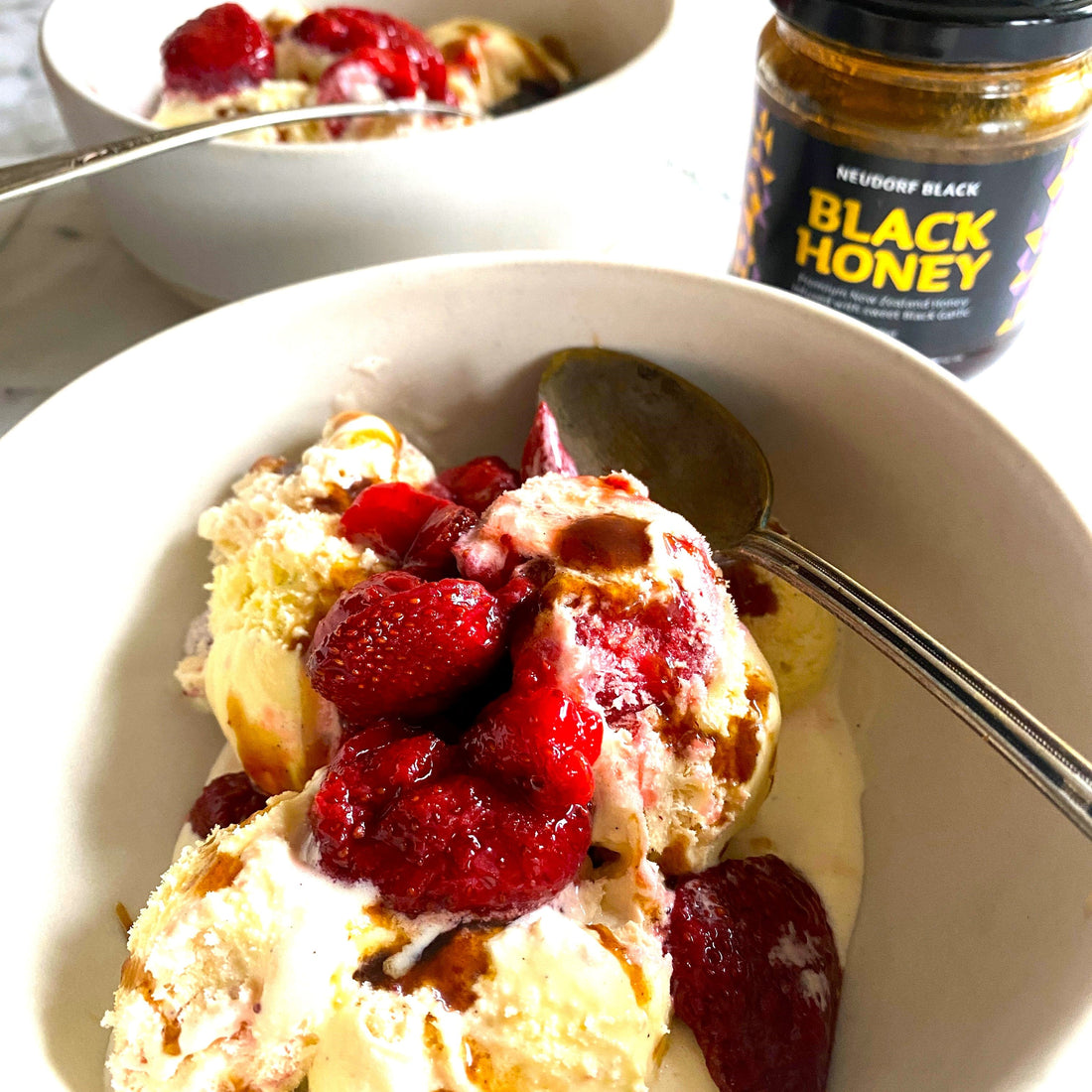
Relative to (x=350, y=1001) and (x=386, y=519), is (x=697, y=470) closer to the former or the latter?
(x=386, y=519)

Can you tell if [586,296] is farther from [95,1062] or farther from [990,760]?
[95,1062]

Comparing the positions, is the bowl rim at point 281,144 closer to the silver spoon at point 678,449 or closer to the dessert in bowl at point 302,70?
the dessert in bowl at point 302,70

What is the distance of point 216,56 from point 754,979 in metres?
1.13

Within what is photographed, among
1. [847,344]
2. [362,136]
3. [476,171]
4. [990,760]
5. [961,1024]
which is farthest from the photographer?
[362,136]

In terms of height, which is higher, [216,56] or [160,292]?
[216,56]

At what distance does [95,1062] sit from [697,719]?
427 mm

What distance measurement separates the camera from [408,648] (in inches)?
26.0

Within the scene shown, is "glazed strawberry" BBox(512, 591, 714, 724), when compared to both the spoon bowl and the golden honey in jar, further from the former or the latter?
the golden honey in jar

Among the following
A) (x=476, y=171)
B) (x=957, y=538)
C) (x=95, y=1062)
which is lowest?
(x=95, y=1062)

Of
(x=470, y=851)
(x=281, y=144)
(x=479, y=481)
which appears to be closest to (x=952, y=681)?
(x=470, y=851)

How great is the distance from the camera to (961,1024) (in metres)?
0.59

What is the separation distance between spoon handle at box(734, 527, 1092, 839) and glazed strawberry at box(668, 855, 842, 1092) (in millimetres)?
186

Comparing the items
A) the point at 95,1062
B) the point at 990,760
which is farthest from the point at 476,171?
the point at 95,1062

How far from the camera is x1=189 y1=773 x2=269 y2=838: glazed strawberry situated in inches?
29.4
